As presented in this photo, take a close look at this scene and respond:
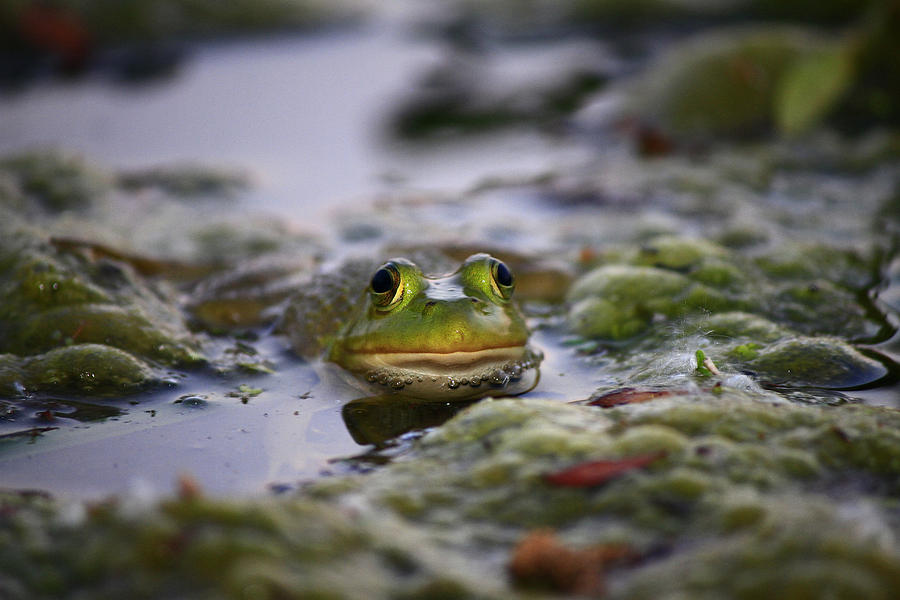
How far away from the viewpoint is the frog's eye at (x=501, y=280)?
9.31ft

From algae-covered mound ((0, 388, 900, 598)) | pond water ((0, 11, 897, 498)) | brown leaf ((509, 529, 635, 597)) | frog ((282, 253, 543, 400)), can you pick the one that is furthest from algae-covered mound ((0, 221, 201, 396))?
brown leaf ((509, 529, 635, 597))

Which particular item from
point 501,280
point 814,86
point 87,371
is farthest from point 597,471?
point 814,86

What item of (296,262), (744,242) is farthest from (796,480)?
(296,262)

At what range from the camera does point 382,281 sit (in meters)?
2.78

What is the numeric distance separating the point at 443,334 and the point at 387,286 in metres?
0.32

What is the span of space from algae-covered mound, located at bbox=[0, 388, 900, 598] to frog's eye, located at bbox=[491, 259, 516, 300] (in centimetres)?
87

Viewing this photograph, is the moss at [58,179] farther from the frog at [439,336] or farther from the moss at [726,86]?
the moss at [726,86]

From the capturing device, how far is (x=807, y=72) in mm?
5820

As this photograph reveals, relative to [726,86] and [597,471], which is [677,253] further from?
[726,86]

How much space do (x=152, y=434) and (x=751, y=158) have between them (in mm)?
4588

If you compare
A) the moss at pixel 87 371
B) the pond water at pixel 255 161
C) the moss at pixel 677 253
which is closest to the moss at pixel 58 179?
the pond water at pixel 255 161

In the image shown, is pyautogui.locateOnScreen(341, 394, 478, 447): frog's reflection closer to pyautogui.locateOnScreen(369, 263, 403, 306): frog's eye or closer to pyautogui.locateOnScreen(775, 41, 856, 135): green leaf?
pyautogui.locateOnScreen(369, 263, 403, 306): frog's eye

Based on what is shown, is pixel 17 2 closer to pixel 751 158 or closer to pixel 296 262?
pixel 296 262

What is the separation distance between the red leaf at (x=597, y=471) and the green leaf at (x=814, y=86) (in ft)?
16.0
